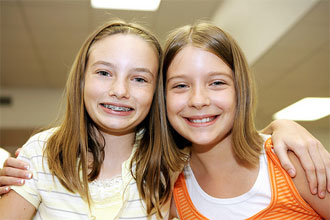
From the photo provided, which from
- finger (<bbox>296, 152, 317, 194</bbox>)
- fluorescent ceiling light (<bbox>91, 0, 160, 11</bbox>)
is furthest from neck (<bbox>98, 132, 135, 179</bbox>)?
fluorescent ceiling light (<bbox>91, 0, 160, 11</bbox>)

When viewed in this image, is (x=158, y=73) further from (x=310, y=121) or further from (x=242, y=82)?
(x=310, y=121)

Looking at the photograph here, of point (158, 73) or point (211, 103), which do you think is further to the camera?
point (158, 73)

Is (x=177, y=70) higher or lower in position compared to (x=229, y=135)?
higher

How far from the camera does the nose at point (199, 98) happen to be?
1307 mm

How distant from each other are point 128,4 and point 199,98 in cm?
222

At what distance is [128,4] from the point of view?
331cm

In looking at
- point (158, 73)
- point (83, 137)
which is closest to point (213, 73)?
point (158, 73)

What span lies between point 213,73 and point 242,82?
0.45 ft

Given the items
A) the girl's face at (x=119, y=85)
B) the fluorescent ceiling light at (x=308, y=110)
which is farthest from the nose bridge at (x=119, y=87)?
the fluorescent ceiling light at (x=308, y=110)

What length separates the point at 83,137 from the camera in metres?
1.40

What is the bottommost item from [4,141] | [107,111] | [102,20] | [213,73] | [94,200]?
[4,141]

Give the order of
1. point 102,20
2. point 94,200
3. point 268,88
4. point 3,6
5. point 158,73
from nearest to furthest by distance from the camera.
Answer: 1. point 94,200
2. point 158,73
3. point 3,6
4. point 102,20
5. point 268,88

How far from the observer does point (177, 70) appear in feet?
4.55

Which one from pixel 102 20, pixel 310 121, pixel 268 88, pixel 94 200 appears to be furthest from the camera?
pixel 310 121
